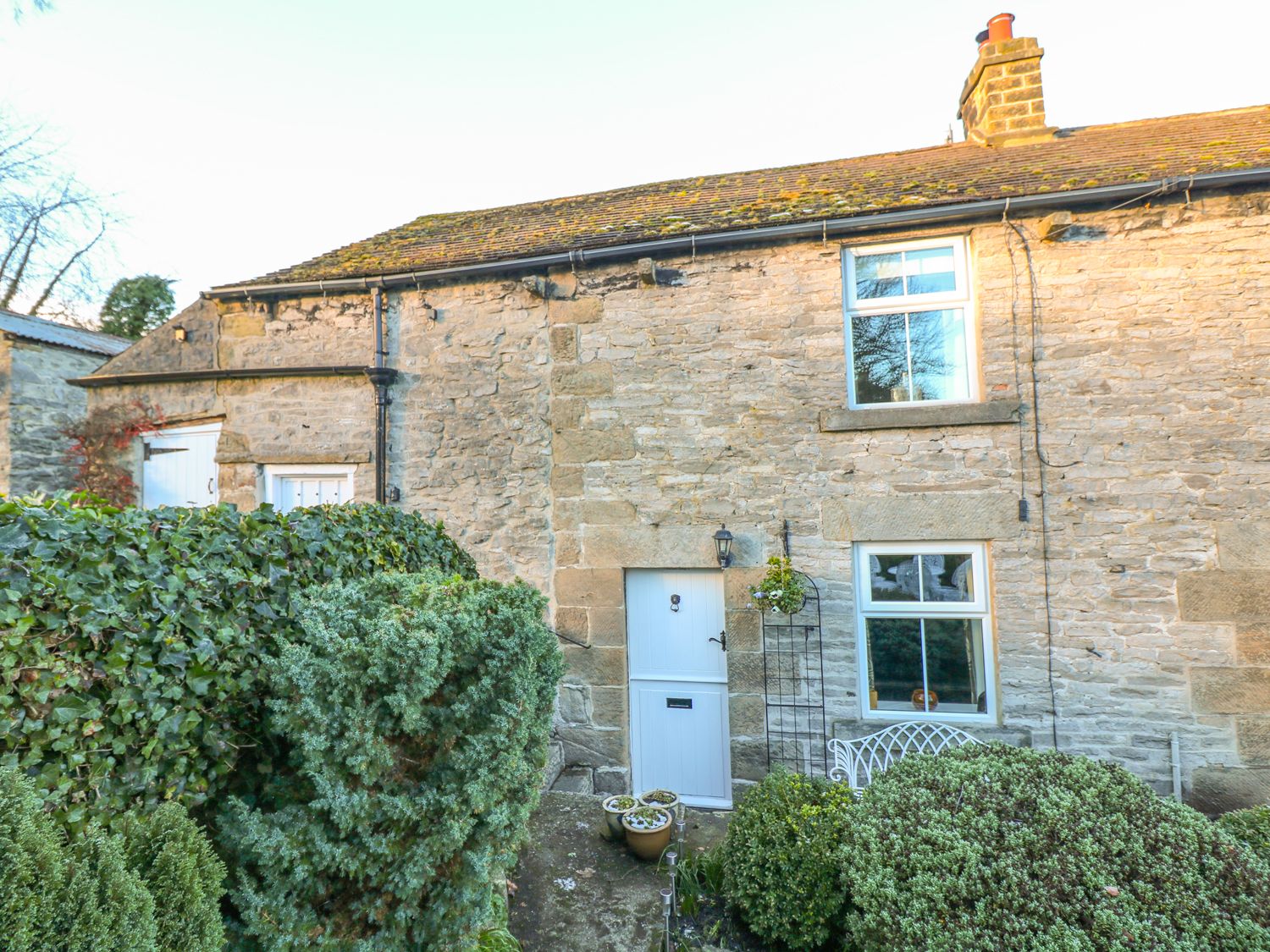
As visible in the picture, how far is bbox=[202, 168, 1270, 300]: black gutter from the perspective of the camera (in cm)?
479

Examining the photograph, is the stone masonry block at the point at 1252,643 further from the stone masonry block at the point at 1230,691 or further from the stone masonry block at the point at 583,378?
the stone masonry block at the point at 583,378

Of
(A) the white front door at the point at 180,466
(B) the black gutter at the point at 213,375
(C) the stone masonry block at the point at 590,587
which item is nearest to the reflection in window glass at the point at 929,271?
(C) the stone masonry block at the point at 590,587

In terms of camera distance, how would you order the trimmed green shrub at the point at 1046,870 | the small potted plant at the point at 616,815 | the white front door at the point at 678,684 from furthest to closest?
1. the white front door at the point at 678,684
2. the small potted plant at the point at 616,815
3. the trimmed green shrub at the point at 1046,870

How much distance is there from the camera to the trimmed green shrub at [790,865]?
3.37m

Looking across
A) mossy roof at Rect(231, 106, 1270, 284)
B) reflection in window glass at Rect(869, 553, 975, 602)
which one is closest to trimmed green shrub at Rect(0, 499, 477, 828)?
mossy roof at Rect(231, 106, 1270, 284)

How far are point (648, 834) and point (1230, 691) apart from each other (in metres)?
4.56

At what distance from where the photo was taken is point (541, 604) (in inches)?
123

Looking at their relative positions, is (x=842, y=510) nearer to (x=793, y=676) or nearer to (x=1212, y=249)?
(x=793, y=676)

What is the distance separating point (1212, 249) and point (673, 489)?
467cm

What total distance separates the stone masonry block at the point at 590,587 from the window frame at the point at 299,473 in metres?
2.34

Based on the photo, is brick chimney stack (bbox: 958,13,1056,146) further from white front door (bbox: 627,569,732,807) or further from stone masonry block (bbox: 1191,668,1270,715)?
white front door (bbox: 627,569,732,807)

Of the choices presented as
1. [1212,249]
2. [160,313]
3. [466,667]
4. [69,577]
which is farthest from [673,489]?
[160,313]

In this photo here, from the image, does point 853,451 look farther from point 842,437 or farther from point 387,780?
point 387,780

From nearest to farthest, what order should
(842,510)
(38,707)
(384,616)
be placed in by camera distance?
1. (38,707)
2. (384,616)
3. (842,510)
